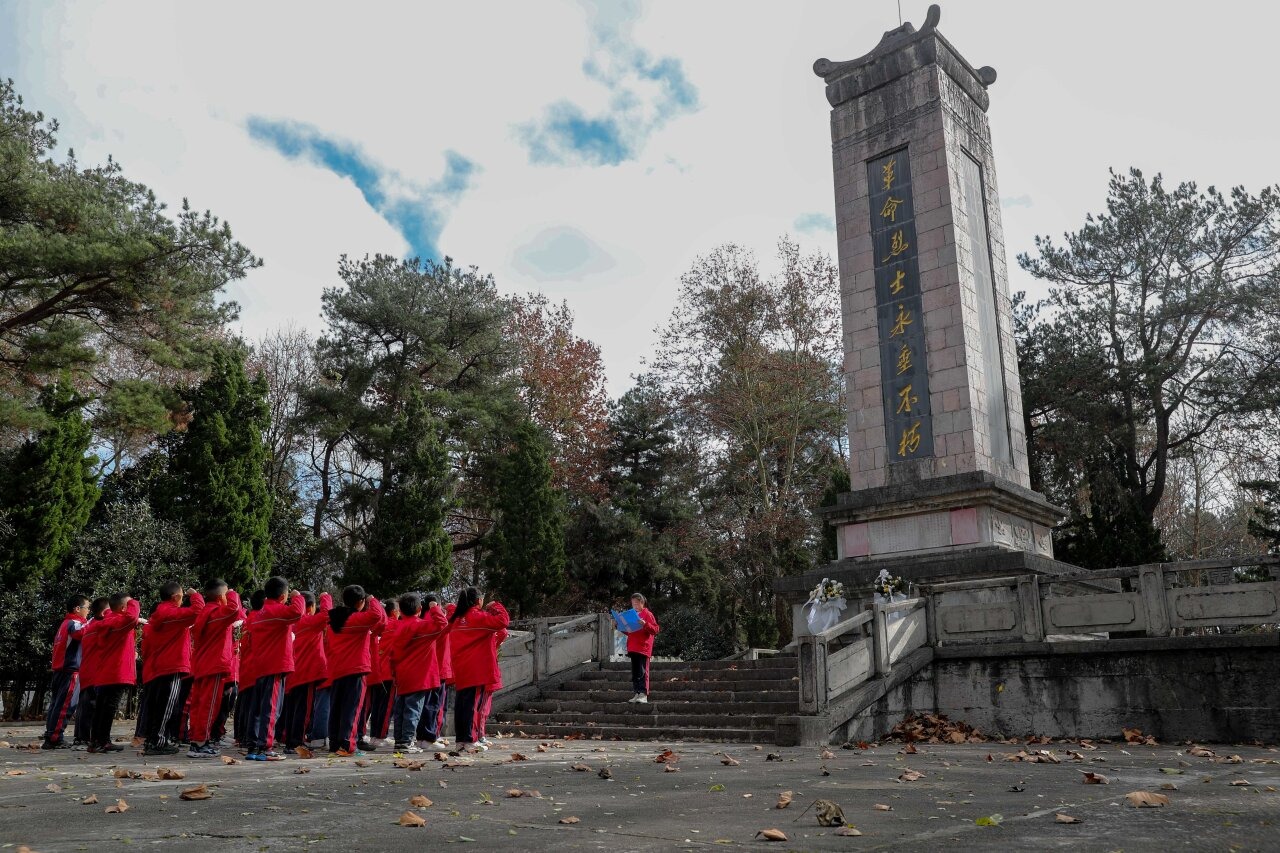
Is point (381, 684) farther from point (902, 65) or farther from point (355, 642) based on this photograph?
point (902, 65)

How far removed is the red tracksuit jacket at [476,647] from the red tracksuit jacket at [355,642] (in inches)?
50.9

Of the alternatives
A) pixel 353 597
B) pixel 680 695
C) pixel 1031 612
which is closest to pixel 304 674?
pixel 353 597

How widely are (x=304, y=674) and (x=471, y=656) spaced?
1.73 metres

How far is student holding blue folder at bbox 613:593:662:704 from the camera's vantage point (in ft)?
45.8

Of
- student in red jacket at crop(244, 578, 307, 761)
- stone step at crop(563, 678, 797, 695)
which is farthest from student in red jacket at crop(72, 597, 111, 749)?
stone step at crop(563, 678, 797, 695)

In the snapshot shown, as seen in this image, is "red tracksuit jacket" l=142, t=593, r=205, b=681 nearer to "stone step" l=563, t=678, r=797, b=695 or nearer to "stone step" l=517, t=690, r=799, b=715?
"stone step" l=517, t=690, r=799, b=715

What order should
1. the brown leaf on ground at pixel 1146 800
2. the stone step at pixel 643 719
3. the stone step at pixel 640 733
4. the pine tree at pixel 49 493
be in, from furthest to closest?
the pine tree at pixel 49 493 < the stone step at pixel 643 719 < the stone step at pixel 640 733 < the brown leaf on ground at pixel 1146 800

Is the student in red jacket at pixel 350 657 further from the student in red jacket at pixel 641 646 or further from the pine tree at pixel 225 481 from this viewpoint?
the pine tree at pixel 225 481

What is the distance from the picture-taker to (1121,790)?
6004 millimetres

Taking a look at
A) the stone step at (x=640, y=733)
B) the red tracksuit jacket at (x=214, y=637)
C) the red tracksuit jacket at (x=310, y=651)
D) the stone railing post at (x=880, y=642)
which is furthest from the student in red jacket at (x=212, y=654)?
the stone railing post at (x=880, y=642)

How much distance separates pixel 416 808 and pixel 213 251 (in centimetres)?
1642

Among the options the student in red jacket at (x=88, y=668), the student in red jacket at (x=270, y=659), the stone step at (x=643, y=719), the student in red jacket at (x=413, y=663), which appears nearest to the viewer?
the student in red jacket at (x=270, y=659)

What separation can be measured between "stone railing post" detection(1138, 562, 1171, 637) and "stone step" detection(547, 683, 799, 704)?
439 cm

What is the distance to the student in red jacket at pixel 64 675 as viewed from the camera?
10.8 metres
